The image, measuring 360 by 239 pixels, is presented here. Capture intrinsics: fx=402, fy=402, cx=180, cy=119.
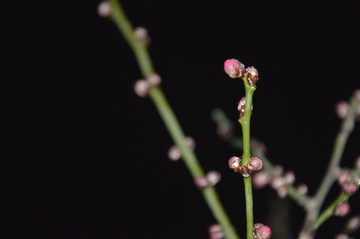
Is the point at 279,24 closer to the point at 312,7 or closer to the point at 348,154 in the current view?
the point at 312,7

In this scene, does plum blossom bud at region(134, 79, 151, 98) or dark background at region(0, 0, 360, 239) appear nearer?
plum blossom bud at region(134, 79, 151, 98)

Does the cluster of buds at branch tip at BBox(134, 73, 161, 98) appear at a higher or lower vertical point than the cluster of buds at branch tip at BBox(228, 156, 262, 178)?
higher

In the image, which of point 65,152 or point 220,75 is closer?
point 220,75

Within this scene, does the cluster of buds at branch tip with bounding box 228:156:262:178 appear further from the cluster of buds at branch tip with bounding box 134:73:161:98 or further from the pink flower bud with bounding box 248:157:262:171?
the cluster of buds at branch tip with bounding box 134:73:161:98

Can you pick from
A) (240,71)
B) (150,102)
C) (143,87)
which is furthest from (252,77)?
(150,102)

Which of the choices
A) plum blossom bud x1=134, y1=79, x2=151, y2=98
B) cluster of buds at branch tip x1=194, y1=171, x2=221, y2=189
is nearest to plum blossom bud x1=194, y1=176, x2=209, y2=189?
cluster of buds at branch tip x1=194, y1=171, x2=221, y2=189

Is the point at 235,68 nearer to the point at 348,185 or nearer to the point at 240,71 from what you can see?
the point at 240,71

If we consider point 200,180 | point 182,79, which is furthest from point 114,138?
point 200,180

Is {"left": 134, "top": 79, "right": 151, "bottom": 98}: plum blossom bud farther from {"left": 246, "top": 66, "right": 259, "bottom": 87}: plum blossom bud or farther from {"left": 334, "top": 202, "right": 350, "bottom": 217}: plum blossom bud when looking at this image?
{"left": 334, "top": 202, "right": 350, "bottom": 217}: plum blossom bud

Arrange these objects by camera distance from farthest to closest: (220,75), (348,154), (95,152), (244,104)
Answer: (95,152)
(220,75)
(348,154)
(244,104)

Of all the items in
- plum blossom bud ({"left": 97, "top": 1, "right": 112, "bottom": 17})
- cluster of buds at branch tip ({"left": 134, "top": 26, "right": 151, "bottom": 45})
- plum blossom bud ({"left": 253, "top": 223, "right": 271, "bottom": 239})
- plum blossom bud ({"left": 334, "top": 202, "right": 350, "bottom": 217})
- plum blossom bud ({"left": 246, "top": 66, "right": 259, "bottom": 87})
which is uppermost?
plum blossom bud ({"left": 97, "top": 1, "right": 112, "bottom": 17})
